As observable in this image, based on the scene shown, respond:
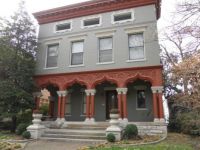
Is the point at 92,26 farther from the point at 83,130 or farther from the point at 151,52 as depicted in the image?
the point at 83,130

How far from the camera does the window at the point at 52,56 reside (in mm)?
19000

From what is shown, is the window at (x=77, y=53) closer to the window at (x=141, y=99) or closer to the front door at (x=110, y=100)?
the front door at (x=110, y=100)

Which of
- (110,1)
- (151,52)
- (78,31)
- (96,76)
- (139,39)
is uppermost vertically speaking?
(110,1)

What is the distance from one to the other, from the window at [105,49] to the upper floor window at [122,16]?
5.13 ft

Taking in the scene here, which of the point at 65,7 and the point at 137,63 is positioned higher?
the point at 65,7

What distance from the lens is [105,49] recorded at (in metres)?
17.6

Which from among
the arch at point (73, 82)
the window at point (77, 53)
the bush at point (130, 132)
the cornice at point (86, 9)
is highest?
the cornice at point (86, 9)

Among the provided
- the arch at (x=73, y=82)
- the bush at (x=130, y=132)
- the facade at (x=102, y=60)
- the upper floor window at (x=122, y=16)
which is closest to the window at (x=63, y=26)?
the facade at (x=102, y=60)

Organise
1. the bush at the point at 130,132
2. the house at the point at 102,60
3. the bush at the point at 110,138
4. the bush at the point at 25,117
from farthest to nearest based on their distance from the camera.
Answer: the bush at the point at 25,117 → the house at the point at 102,60 → the bush at the point at 130,132 → the bush at the point at 110,138

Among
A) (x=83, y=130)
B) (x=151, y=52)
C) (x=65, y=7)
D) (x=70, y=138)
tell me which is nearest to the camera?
(x=70, y=138)

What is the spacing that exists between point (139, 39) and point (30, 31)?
29.5ft

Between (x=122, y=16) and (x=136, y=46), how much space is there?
282 centimetres

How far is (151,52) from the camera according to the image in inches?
627

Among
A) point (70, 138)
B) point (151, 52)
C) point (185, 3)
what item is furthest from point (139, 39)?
point (185, 3)
